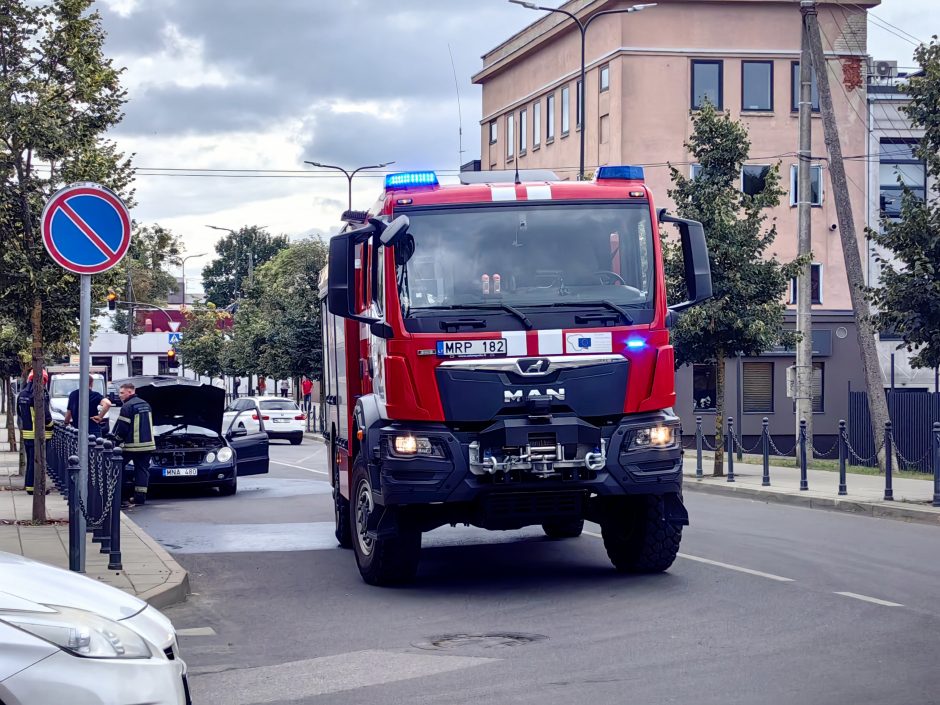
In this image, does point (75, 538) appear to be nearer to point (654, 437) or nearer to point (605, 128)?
point (654, 437)

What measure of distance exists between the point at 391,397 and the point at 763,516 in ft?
27.6

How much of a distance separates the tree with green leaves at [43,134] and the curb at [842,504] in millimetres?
10053

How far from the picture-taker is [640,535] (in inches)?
456

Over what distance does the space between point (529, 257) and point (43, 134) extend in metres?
6.18

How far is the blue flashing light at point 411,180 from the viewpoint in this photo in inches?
440

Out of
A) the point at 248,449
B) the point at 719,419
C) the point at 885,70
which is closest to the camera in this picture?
the point at 248,449

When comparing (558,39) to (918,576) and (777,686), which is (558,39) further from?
(777,686)

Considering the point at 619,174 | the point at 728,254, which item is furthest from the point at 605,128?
the point at 619,174

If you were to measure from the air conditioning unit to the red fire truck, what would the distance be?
40871mm

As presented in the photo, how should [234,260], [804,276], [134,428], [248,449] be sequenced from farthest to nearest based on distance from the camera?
[234,260] → [804,276] → [248,449] → [134,428]

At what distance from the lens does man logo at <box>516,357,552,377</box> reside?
34.6 ft

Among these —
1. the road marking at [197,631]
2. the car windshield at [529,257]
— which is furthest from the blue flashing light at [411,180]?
the road marking at [197,631]

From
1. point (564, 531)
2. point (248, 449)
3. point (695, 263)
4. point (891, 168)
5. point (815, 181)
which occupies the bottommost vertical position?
point (564, 531)

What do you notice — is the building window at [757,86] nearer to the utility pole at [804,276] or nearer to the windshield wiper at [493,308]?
the utility pole at [804,276]
